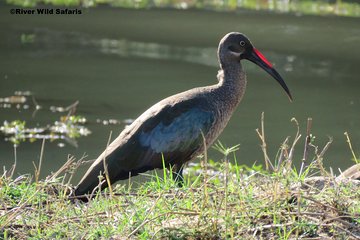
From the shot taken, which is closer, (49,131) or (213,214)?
(213,214)

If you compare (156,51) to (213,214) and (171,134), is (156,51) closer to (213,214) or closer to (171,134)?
(171,134)

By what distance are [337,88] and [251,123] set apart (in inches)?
112

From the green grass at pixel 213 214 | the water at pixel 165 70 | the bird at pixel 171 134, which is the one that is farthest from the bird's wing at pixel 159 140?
the water at pixel 165 70

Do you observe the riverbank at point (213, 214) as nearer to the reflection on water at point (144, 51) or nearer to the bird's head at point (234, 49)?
the bird's head at point (234, 49)

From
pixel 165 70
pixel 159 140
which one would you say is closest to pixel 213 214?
pixel 159 140

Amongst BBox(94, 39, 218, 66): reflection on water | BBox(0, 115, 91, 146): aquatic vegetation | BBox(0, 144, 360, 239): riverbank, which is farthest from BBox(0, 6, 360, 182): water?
BBox(0, 144, 360, 239): riverbank

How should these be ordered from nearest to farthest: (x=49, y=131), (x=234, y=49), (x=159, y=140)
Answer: (x=159, y=140) < (x=234, y=49) < (x=49, y=131)

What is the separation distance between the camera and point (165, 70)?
46.3 ft

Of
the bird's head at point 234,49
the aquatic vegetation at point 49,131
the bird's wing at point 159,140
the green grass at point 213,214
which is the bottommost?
the aquatic vegetation at point 49,131

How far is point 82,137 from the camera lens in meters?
10.4

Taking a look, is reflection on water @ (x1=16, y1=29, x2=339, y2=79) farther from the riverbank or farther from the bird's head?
the riverbank

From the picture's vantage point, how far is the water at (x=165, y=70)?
10.7 meters

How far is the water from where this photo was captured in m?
10.7

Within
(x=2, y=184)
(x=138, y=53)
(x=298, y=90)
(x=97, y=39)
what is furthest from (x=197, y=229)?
(x=97, y=39)
